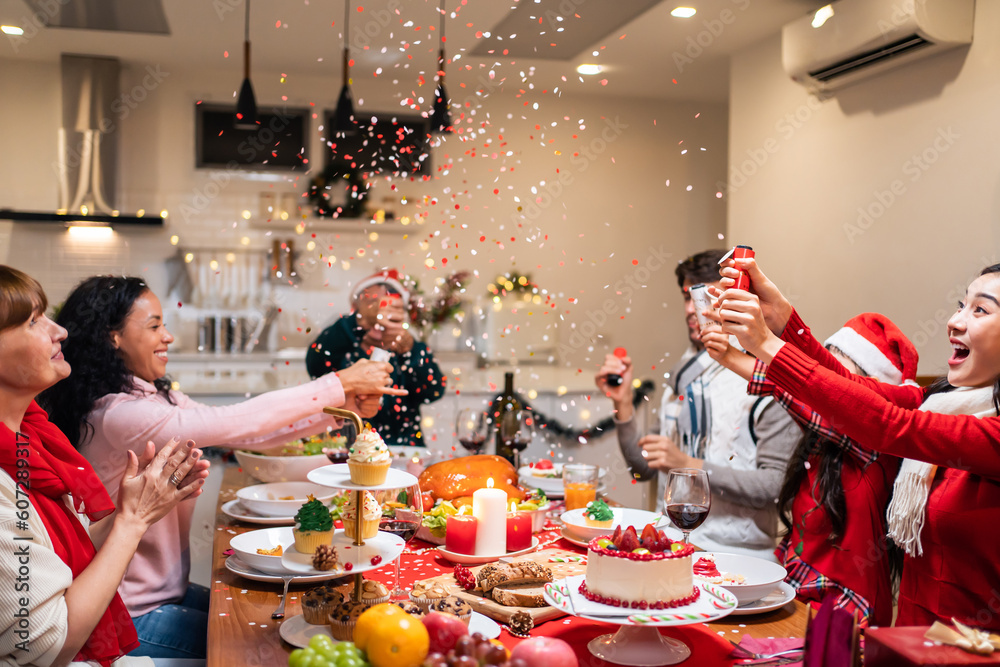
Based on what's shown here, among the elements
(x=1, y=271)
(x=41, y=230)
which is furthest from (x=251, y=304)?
(x=1, y=271)

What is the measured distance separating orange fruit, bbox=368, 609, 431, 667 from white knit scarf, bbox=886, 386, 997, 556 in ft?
3.65

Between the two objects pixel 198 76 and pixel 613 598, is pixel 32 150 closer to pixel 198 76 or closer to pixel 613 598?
pixel 198 76

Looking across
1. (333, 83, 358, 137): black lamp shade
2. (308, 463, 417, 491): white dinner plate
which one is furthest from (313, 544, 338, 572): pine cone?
(333, 83, 358, 137): black lamp shade

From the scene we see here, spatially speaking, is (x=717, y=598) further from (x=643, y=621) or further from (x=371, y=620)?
(x=371, y=620)

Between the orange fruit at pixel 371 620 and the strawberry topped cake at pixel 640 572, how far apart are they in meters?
0.34

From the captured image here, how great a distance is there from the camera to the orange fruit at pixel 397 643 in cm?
94

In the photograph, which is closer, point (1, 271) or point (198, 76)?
point (1, 271)

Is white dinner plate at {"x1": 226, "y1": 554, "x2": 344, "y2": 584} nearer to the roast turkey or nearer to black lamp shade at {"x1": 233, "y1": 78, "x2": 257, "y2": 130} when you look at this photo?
the roast turkey

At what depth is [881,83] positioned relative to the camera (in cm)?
385

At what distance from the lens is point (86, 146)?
5402 millimetres

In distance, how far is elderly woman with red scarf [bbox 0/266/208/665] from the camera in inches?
49.5

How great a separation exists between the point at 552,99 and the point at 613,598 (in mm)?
5618

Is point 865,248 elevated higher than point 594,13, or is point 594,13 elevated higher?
point 594,13

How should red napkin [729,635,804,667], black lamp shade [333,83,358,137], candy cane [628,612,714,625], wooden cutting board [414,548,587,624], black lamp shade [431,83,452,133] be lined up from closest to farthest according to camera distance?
candy cane [628,612,714,625] → red napkin [729,635,804,667] → wooden cutting board [414,548,587,624] → black lamp shade [431,83,452,133] → black lamp shade [333,83,358,137]
